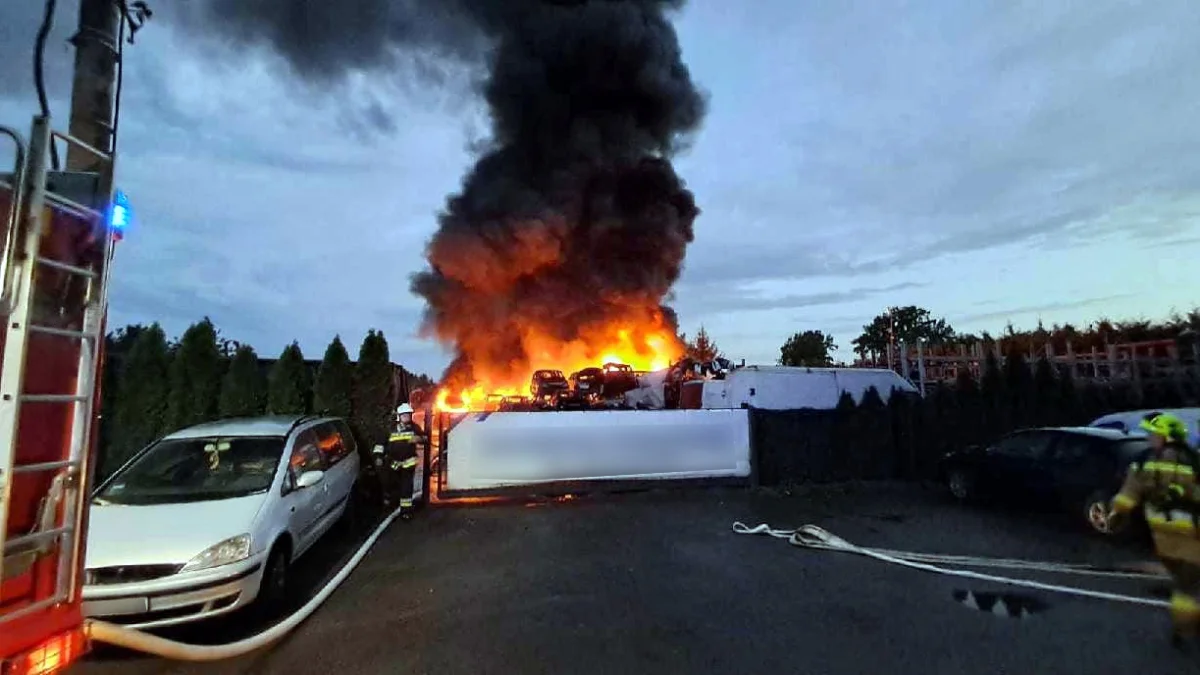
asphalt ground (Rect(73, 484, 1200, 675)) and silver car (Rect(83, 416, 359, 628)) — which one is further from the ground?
silver car (Rect(83, 416, 359, 628))

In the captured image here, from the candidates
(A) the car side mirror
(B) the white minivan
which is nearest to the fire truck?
(A) the car side mirror

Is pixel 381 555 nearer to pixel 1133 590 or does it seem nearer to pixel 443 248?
pixel 1133 590

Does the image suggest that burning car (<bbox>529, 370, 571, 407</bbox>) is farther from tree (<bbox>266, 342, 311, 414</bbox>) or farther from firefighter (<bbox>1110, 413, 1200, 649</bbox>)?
firefighter (<bbox>1110, 413, 1200, 649</bbox>)

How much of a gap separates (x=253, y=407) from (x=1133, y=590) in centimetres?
1135

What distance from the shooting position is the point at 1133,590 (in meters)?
5.24

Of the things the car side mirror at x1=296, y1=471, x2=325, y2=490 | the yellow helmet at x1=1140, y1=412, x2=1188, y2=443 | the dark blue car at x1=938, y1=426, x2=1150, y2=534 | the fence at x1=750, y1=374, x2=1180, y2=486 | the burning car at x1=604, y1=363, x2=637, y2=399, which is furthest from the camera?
the burning car at x1=604, y1=363, x2=637, y2=399

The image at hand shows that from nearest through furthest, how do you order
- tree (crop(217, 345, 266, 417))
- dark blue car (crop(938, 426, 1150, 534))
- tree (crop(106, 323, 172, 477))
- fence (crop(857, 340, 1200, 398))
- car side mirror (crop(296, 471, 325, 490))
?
car side mirror (crop(296, 471, 325, 490)) < dark blue car (crop(938, 426, 1150, 534)) < tree (crop(106, 323, 172, 477)) < tree (crop(217, 345, 266, 417)) < fence (crop(857, 340, 1200, 398))

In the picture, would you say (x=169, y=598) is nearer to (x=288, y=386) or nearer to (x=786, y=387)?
(x=288, y=386)

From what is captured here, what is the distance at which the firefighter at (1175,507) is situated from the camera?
3.93 m

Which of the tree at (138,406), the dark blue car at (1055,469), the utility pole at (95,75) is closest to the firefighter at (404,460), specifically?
the tree at (138,406)

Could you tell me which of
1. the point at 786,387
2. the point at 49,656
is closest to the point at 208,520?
the point at 49,656

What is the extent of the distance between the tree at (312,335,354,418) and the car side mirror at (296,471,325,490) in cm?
548

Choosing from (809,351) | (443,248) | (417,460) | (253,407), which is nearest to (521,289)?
(443,248)

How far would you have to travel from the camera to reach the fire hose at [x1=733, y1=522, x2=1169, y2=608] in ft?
16.9
